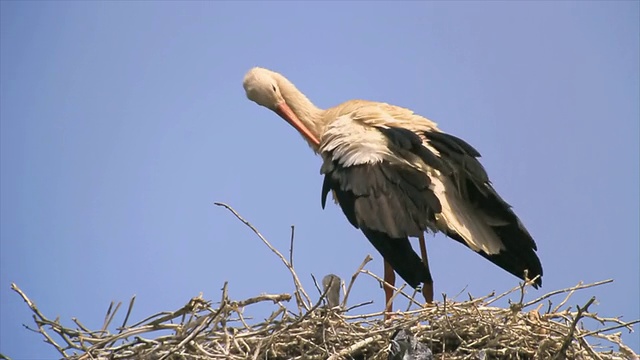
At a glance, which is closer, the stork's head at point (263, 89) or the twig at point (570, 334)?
the twig at point (570, 334)

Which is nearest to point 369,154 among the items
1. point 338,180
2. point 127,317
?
point 338,180

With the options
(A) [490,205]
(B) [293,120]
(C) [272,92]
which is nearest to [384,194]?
(A) [490,205]

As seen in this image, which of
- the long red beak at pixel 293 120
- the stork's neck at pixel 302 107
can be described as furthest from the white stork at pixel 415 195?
the stork's neck at pixel 302 107

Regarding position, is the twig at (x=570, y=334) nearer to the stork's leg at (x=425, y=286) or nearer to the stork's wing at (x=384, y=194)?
the stork's wing at (x=384, y=194)

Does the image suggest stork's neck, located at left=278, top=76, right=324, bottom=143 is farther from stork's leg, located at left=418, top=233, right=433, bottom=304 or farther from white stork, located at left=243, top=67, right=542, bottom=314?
stork's leg, located at left=418, top=233, right=433, bottom=304

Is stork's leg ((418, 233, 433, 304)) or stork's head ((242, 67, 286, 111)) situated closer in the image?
stork's leg ((418, 233, 433, 304))

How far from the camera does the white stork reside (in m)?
5.99

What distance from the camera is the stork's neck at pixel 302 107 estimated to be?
24.1 ft

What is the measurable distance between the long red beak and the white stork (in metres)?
0.57

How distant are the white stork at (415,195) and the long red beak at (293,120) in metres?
0.57

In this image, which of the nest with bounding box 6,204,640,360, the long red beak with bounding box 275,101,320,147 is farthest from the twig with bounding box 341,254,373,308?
the long red beak with bounding box 275,101,320,147

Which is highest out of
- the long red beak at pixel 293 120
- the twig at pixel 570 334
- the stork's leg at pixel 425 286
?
the long red beak at pixel 293 120

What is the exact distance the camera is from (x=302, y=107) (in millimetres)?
7438

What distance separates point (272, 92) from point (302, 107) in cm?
20
